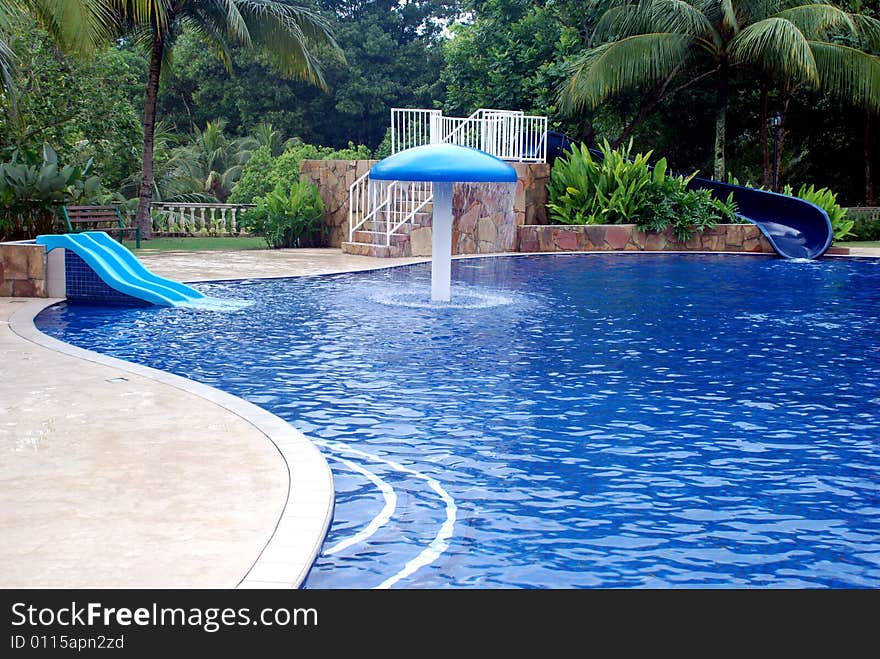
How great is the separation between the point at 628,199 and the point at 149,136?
449 inches

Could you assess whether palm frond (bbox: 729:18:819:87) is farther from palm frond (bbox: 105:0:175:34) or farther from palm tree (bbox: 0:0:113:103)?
palm tree (bbox: 0:0:113:103)

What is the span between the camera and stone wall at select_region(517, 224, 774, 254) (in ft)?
78.8

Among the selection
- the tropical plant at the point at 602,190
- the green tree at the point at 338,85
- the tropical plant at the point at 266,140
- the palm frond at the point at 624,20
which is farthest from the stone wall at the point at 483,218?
the green tree at the point at 338,85

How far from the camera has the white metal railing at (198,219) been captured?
28438 mm

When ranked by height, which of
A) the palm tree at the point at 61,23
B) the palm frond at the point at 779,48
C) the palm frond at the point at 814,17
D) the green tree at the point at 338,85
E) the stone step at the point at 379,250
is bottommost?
the stone step at the point at 379,250

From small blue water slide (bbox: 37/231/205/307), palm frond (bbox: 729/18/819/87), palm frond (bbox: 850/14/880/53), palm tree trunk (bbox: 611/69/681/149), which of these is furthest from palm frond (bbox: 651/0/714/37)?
small blue water slide (bbox: 37/231/205/307)

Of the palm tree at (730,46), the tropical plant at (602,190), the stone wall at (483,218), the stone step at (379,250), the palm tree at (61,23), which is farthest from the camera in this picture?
the palm tree at (730,46)

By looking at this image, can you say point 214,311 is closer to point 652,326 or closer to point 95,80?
point 652,326

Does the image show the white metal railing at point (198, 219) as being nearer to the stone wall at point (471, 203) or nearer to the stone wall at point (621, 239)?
the stone wall at point (471, 203)

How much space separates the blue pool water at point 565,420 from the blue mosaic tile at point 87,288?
348 millimetres

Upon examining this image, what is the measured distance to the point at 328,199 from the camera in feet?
81.2
